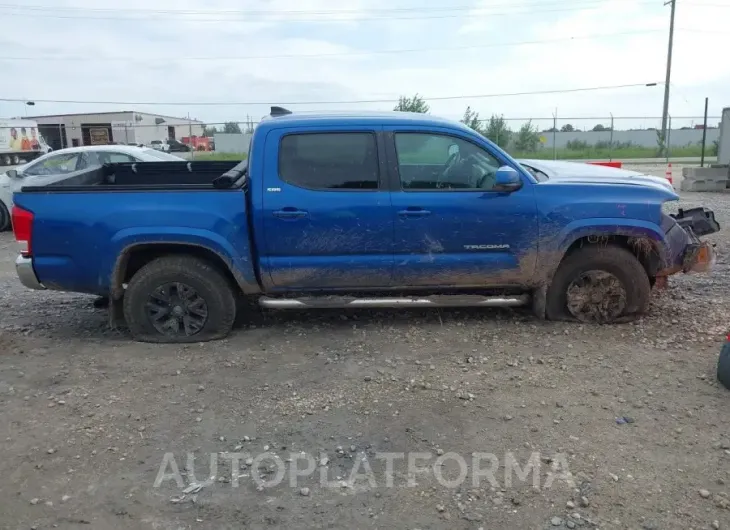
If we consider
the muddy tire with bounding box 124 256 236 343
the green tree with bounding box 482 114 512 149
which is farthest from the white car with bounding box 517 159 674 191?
the green tree with bounding box 482 114 512 149

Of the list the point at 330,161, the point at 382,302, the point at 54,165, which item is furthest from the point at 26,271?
the point at 54,165

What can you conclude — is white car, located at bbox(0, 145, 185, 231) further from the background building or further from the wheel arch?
the background building

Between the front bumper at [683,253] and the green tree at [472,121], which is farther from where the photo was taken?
the green tree at [472,121]

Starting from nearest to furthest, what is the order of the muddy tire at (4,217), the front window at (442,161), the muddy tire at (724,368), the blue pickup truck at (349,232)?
the muddy tire at (724,368)
the blue pickup truck at (349,232)
the front window at (442,161)
the muddy tire at (4,217)

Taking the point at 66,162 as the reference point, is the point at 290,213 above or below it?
below

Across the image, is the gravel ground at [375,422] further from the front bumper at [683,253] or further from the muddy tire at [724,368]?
the front bumper at [683,253]

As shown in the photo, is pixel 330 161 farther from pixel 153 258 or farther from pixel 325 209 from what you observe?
pixel 153 258

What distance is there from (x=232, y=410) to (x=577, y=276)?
10.2 ft

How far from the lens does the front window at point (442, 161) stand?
5145 millimetres

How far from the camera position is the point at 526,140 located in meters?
32.5

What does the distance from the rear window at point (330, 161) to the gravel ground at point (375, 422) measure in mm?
1310

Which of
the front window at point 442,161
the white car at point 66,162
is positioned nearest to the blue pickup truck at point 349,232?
the front window at point 442,161

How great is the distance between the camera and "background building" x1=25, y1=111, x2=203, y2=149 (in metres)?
34.7

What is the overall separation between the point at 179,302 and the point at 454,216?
2.41 metres
